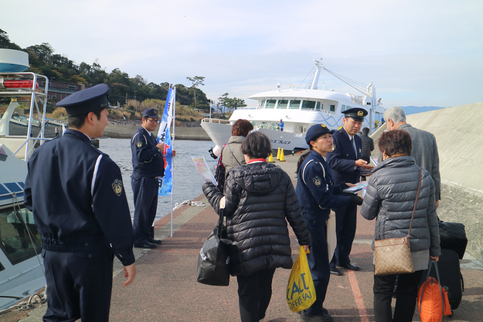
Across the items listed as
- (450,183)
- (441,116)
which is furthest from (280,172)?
(441,116)

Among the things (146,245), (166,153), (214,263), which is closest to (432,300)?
(214,263)

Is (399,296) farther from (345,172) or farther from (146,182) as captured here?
(146,182)

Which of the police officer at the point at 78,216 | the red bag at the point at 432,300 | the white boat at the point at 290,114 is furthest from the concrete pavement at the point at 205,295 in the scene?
the white boat at the point at 290,114

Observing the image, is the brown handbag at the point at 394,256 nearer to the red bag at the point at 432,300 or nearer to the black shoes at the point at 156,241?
the red bag at the point at 432,300

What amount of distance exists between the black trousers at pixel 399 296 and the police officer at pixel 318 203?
50 centimetres

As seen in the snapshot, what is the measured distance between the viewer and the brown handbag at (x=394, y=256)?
2.58 metres

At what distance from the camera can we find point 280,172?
8.46 feet

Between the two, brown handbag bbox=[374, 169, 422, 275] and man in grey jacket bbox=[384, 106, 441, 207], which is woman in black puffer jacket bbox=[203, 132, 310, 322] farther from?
man in grey jacket bbox=[384, 106, 441, 207]

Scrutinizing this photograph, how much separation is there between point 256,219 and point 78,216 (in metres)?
1.18

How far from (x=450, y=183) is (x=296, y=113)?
21796 millimetres

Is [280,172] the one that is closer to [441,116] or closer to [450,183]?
[450,183]

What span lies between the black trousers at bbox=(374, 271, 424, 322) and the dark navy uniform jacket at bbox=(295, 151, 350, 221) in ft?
2.36

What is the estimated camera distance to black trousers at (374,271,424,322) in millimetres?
2758

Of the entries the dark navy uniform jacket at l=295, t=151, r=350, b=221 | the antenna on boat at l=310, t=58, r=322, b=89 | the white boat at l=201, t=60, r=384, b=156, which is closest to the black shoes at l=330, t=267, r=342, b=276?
the dark navy uniform jacket at l=295, t=151, r=350, b=221
